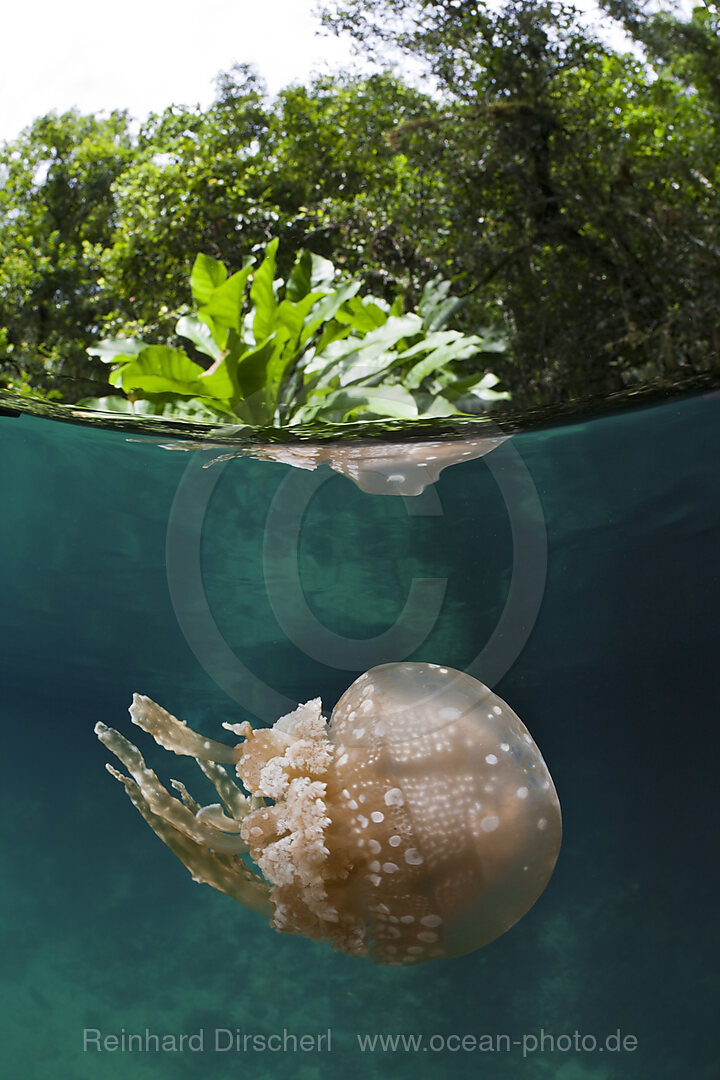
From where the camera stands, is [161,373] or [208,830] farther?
[161,373]

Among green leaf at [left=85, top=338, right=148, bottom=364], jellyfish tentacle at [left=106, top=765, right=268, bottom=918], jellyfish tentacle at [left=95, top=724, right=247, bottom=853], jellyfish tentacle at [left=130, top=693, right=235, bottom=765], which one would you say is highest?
green leaf at [left=85, top=338, right=148, bottom=364]

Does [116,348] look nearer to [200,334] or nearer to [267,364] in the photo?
[200,334]

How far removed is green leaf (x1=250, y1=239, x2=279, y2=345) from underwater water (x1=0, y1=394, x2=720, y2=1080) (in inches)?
43.3

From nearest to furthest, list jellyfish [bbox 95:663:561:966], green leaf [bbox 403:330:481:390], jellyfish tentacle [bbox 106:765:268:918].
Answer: jellyfish [bbox 95:663:561:966] < jellyfish tentacle [bbox 106:765:268:918] < green leaf [bbox 403:330:481:390]

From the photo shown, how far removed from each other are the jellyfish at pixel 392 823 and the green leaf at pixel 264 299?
2185mm

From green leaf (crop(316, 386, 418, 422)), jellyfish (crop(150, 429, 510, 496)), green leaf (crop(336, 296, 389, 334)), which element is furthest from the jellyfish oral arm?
green leaf (crop(336, 296, 389, 334))

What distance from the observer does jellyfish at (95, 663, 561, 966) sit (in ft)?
6.82

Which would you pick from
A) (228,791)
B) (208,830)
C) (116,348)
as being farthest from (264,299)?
(208,830)

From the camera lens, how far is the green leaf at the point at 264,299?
3947 millimetres

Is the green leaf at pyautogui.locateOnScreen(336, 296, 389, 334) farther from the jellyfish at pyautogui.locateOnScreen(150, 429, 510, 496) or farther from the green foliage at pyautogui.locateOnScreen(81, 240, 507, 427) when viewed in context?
the jellyfish at pyautogui.locateOnScreen(150, 429, 510, 496)

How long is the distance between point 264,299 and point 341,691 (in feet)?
7.14

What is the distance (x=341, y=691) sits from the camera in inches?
100

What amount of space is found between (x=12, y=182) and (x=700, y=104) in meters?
8.04

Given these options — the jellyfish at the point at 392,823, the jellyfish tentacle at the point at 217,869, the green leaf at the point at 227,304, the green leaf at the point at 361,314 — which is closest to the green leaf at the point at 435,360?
the green leaf at the point at 361,314
